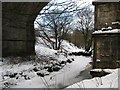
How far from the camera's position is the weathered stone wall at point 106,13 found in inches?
408

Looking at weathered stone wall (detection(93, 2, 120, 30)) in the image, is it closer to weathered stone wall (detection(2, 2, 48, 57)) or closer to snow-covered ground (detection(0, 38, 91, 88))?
snow-covered ground (detection(0, 38, 91, 88))

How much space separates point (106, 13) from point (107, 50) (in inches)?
57.5

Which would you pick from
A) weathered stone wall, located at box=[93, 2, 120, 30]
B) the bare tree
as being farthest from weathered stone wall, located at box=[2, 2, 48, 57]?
weathered stone wall, located at box=[93, 2, 120, 30]

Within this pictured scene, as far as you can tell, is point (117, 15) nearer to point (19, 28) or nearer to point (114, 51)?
point (114, 51)

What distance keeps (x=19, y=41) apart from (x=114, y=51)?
7.31m

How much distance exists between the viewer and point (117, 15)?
10336mm

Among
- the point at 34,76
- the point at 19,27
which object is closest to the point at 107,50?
the point at 34,76

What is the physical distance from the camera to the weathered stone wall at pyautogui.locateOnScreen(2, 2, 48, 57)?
14.4 m

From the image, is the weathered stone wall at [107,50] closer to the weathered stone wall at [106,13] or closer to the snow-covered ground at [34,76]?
the weathered stone wall at [106,13]

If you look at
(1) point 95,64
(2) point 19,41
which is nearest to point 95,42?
(1) point 95,64

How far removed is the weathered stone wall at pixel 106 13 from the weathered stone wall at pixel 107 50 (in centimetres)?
49

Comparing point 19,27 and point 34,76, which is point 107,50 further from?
point 19,27

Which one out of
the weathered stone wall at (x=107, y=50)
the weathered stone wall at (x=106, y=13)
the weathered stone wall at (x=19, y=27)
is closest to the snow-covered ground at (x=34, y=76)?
the weathered stone wall at (x=19, y=27)

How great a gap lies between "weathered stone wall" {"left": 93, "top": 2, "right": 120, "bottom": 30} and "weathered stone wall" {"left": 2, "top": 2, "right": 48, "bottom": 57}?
4986 mm
